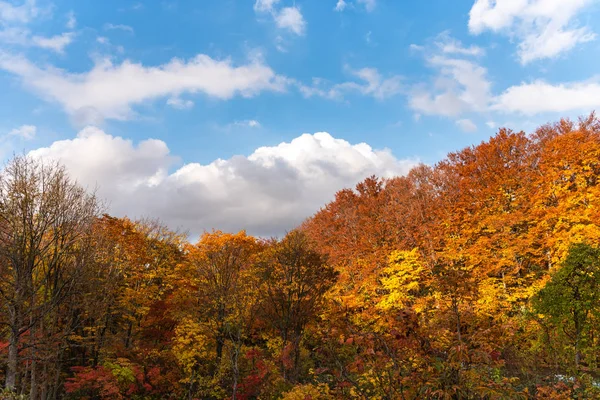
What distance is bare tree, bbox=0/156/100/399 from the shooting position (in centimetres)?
1509

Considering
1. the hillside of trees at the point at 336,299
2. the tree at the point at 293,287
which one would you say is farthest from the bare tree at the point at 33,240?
the tree at the point at 293,287

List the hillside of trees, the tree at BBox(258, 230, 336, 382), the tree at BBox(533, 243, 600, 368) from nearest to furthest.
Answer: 1. the hillside of trees
2. the tree at BBox(533, 243, 600, 368)
3. the tree at BBox(258, 230, 336, 382)

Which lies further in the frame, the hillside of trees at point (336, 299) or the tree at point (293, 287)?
the tree at point (293, 287)

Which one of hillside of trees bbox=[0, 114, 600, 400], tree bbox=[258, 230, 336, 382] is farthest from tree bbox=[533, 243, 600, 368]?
tree bbox=[258, 230, 336, 382]

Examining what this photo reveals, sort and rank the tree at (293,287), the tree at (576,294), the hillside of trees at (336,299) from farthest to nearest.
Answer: the tree at (293,287), the tree at (576,294), the hillside of trees at (336,299)

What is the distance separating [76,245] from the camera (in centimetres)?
1938

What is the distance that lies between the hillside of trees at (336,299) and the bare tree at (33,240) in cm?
7

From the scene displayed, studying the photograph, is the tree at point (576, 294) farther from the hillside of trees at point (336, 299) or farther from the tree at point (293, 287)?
the tree at point (293, 287)

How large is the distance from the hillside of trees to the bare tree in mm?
74

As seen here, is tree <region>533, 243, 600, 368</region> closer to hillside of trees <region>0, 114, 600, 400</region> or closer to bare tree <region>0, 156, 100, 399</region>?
hillside of trees <region>0, 114, 600, 400</region>

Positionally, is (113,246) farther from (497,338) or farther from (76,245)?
(497,338)

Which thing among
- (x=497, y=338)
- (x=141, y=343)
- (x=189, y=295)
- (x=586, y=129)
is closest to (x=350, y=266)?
(x=189, y=295)

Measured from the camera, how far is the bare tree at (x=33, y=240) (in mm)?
15086

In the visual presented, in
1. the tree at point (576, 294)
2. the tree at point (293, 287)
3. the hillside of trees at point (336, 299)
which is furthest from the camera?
the tree at point (293, 287)
